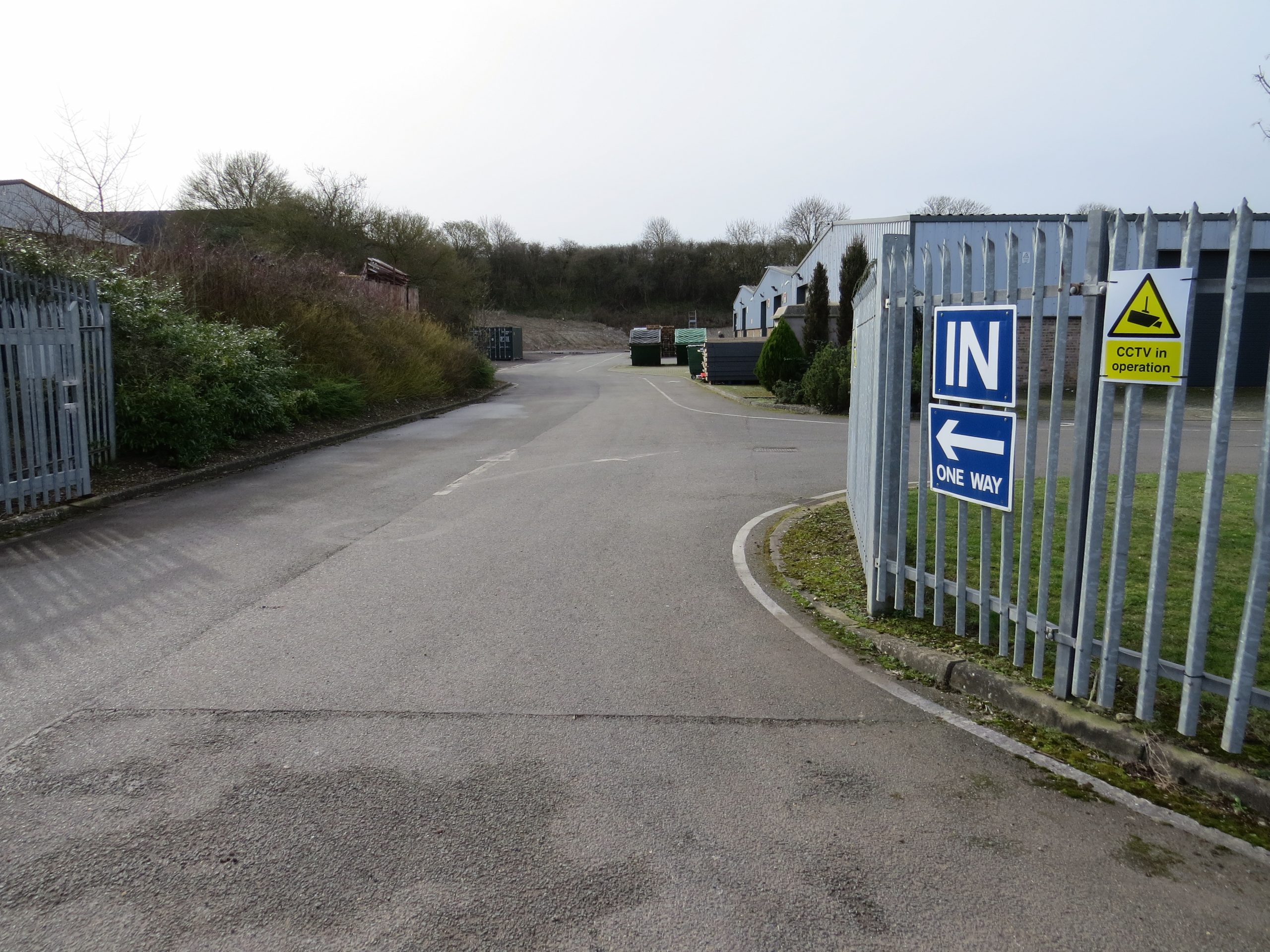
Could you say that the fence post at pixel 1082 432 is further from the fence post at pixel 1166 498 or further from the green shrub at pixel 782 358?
the green shrub at pixel 782 358

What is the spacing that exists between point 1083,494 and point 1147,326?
0.86 m

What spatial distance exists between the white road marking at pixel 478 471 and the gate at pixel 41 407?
158 inches

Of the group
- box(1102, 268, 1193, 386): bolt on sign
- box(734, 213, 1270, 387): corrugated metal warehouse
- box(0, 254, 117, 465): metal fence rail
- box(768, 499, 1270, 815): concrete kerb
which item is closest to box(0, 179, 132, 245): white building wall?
box(0, 254, 117, 465): metal fence rail

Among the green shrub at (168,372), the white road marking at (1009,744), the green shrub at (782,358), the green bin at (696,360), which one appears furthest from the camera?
the green bin at (696,360)

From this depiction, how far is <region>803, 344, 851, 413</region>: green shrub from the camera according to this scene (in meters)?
23.2

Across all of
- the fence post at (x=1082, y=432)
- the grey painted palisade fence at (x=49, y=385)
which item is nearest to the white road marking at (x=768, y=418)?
the grey painted palisade fence at (x=49, y=385)

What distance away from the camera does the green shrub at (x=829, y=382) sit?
23.2m

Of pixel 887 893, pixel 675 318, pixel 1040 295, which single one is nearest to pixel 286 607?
pixel 887 893

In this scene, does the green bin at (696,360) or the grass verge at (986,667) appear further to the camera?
the green bin at (696,360)

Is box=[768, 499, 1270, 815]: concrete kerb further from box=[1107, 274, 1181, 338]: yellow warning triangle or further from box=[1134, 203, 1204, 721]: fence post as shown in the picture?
box=[1107, 274, 1181, 338]: yellow warning triangle

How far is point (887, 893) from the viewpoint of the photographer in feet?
10.1

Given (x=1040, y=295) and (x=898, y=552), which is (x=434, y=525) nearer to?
(x=898, y=552)

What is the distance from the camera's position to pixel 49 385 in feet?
33.3

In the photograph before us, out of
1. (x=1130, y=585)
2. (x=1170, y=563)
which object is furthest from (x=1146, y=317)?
(x=1170, y=563)
